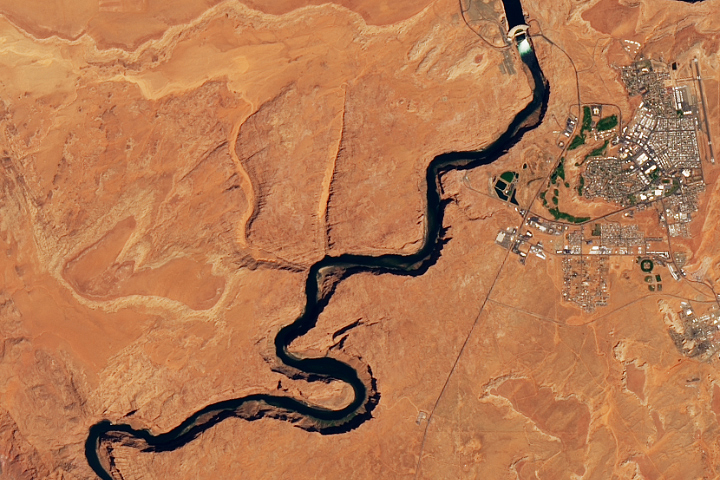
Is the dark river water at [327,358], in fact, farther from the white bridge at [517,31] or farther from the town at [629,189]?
the town at [629,189]

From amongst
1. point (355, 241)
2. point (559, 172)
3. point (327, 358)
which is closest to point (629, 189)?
point (559, 172)

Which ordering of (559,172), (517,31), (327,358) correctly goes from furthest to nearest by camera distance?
(327,358) < (517,31) < (559,172)

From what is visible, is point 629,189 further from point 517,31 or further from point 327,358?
point 327,358

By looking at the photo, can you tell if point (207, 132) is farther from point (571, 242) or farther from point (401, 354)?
point (571, 242)

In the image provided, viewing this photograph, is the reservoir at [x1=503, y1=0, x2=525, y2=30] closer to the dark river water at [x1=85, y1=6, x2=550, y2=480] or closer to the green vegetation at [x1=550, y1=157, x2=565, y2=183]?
the dark river water at [x1=85, y1=6, x2=550, y2=480]

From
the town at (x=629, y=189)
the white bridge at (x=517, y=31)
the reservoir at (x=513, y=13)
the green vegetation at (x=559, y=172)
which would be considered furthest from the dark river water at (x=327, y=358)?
the town at (x=629, y=189)
